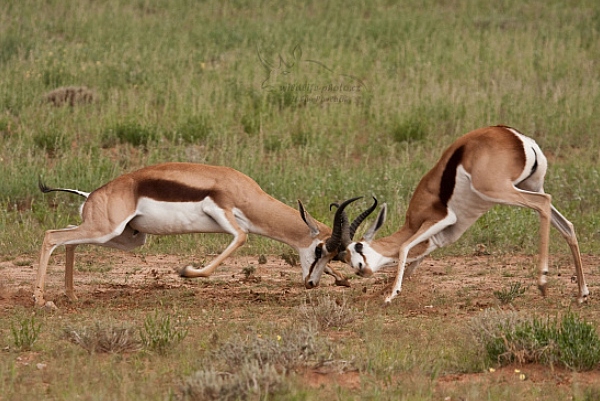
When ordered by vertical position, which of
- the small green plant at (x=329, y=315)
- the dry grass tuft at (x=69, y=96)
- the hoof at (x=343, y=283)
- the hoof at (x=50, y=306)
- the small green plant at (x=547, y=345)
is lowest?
the hoof at (x=50, y=306)

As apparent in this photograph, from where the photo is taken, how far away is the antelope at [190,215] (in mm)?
8180

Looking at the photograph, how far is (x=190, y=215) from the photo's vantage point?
27.0ft

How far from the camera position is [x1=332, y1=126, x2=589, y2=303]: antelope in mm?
8000

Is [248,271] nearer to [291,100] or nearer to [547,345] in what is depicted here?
[547,345]

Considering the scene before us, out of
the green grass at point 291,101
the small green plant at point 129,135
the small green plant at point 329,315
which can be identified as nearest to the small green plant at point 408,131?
the green grass at point 291,101

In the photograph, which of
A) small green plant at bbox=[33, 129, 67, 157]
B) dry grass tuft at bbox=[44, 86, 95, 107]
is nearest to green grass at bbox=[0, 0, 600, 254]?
small green plant at bbox=[33, 129, 67, 157]

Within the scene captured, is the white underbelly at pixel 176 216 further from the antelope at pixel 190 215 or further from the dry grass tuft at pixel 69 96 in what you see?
the dry grass tuft at pixel 69 96

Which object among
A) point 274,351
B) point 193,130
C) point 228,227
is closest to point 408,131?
point 193,130

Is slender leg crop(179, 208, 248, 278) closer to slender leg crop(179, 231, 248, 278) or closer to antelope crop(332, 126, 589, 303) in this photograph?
slender leg crop(179, 231, 248, 278)

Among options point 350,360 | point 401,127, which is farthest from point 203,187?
point 401,127

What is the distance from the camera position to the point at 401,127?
14.2m

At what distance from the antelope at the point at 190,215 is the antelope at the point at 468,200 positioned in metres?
0.37

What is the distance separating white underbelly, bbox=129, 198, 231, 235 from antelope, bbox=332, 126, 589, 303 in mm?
1138

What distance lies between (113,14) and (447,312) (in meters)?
13.7
